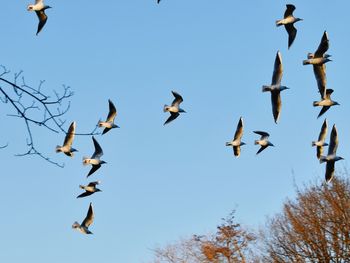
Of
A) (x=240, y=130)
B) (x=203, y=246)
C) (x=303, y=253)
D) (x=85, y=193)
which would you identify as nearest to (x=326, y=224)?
(x=303, y=253)

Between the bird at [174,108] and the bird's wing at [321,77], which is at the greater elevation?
the bird at [174,108]

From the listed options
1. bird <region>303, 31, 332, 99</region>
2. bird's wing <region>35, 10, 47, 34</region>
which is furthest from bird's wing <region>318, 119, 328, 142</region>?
bird's wing <region>35, 10, 47, 34</region>

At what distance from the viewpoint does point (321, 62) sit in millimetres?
13031

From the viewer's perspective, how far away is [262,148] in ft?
48.7

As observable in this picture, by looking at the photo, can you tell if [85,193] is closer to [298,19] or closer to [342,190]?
[298,19]

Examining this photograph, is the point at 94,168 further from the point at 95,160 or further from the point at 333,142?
the point at 333,142

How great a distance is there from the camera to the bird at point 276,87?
12.6m

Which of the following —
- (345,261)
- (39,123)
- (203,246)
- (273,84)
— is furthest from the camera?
(203,246)

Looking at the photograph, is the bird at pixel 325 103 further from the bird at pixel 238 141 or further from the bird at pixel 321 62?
the bird at pixel 238 141

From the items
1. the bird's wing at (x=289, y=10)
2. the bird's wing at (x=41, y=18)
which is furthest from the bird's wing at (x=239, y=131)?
the bird's wing at (x=41, y=18)

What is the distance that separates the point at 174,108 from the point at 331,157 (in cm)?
397

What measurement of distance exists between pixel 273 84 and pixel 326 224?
2614 cm

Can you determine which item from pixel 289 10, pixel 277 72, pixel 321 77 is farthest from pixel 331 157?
pixel 289 10

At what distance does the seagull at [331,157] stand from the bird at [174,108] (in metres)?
3.39
